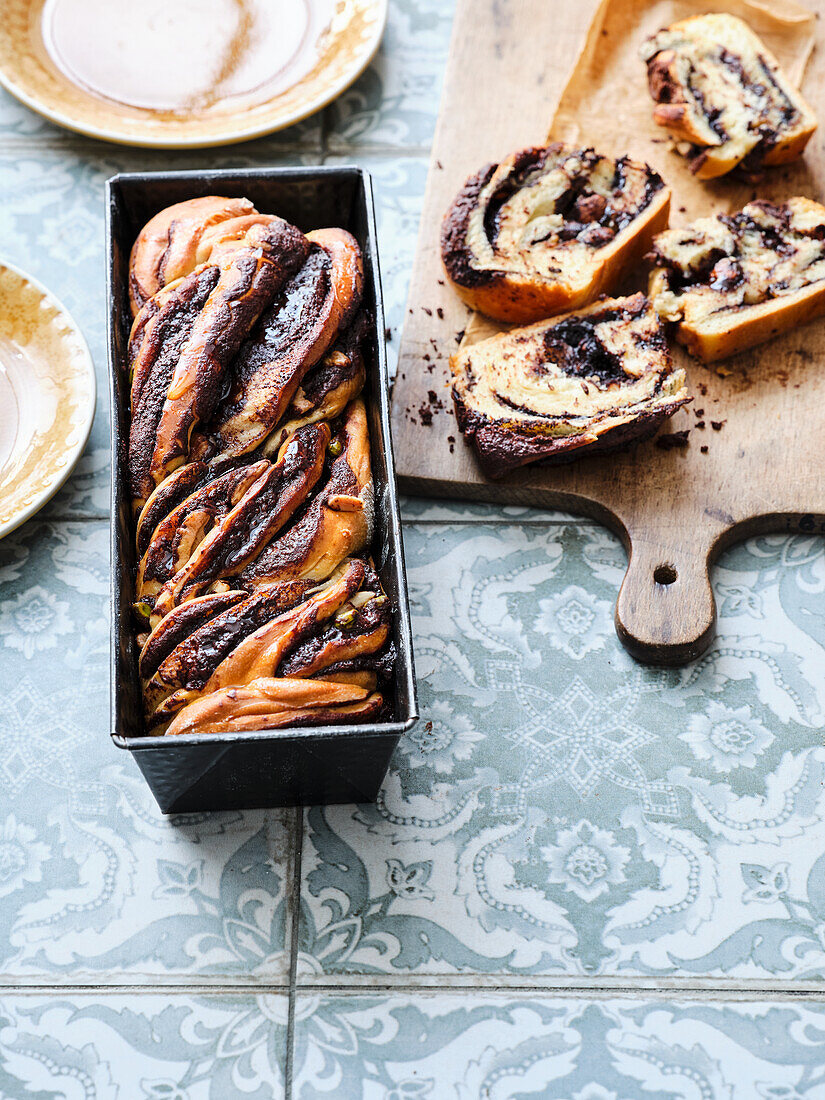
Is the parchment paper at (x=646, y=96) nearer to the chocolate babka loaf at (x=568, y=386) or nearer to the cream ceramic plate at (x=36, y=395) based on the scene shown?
Result: the chocolate babka loaf at (x=568, y=386)

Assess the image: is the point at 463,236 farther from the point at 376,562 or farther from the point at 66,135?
the point at 66,135

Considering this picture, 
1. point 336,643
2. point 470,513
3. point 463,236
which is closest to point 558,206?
point 463,236

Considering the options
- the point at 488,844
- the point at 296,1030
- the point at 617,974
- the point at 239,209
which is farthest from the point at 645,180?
the point at 296,1030

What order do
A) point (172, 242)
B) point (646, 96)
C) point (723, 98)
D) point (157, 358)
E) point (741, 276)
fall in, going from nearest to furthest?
point (157, 358), point (172, 242), point (741, 276), point (723, 98), point (646, 96)

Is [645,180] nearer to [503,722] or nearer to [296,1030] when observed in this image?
[503,722]

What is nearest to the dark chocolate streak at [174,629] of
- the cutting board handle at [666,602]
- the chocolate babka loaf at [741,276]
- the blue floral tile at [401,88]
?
the cutting board handle at [666,602]
